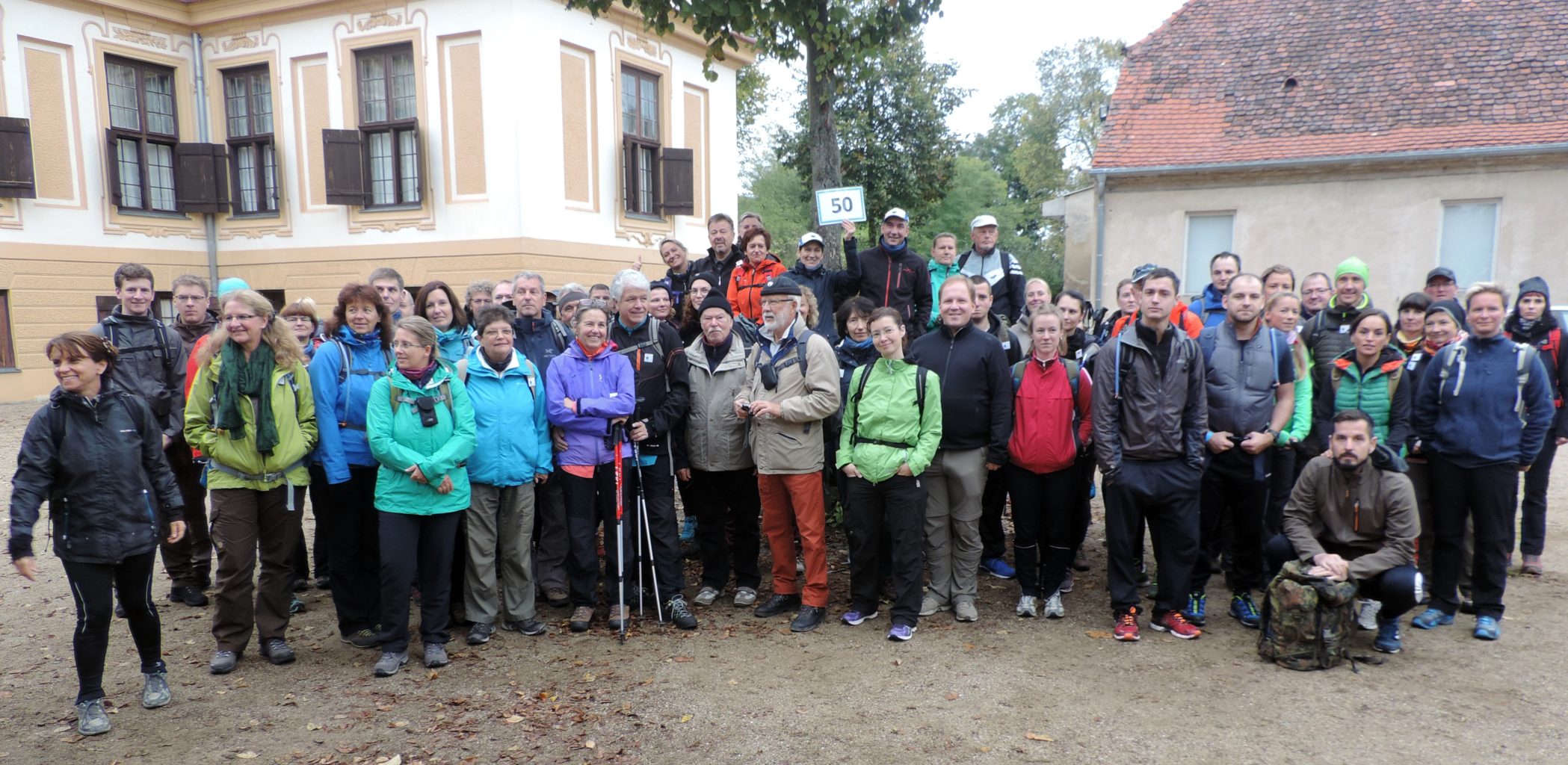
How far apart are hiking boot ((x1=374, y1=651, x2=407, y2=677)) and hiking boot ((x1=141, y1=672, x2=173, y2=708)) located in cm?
93

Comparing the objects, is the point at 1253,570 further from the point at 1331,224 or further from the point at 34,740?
the point at 1331,224

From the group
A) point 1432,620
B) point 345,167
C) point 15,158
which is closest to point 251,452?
point 1432,620

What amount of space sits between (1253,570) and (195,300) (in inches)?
262

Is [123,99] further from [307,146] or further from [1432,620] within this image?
[1432,620]

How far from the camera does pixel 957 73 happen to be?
2303 cm

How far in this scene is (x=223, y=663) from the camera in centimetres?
465

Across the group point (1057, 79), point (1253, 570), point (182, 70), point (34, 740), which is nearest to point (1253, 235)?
point (1253, 570)

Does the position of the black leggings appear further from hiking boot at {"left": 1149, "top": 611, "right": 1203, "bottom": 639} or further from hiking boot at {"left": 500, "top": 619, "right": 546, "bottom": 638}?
hiking boot at {"left": 1149, "top": 611, "right": 1203, "bottom": 639}

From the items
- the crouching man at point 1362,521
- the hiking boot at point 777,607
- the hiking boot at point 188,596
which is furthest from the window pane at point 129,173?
the crouching man at point 1362,521

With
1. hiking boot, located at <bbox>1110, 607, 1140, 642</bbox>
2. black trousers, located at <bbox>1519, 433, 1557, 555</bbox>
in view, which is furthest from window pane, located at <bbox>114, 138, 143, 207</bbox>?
black trousers, located at <bbox>1519, 433, 1557, 555</bbox>

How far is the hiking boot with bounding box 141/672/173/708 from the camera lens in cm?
427

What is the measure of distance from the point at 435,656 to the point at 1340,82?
56.1 feet

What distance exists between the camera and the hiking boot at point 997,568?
627 centimetres

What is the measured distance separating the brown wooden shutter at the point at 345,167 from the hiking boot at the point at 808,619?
473 inches
